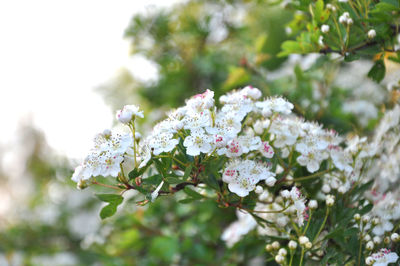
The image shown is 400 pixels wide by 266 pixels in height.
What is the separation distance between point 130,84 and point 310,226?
8.84 feet

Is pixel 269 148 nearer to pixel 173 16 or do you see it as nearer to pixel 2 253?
pixel 173 16

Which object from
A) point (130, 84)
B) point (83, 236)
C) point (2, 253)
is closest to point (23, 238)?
Result: point (2, 253)

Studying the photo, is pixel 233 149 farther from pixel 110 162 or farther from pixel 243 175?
pixel 110 162

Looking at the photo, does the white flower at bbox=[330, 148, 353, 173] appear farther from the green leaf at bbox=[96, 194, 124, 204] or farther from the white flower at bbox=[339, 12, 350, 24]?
the green leaf at bbox=[96, 194, 124, 204]

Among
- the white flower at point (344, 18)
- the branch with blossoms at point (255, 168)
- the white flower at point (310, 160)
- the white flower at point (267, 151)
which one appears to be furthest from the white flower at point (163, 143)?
the white flower at point (344, 18)

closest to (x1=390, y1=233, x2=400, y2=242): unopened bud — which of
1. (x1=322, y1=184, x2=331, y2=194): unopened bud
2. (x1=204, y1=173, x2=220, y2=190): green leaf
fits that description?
(x1=322, y1=184, x2=331, y2=194): unopened bud

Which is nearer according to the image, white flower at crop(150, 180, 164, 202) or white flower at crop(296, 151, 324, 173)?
white flower at crop(150, 180, 164, 202)

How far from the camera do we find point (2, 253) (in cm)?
303

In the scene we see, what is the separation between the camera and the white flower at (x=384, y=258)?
0.91 metres

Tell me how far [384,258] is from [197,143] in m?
0.51

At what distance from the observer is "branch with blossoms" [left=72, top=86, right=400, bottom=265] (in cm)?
91

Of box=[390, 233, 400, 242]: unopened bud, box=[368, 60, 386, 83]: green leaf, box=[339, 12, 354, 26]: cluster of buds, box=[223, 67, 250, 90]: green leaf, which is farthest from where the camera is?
box=[223, 67, 250, 90]: green leaf

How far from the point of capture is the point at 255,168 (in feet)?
3.15

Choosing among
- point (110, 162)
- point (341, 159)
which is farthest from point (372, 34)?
point (110, 162)
